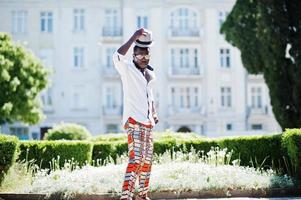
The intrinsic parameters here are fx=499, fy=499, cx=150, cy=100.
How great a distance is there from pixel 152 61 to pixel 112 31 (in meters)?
3.57

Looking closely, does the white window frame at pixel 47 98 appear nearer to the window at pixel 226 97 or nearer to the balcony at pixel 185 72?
the balcony at pixel 185 72

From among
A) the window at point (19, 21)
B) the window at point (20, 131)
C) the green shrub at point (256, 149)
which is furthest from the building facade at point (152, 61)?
the green shrub at point (256, 149)

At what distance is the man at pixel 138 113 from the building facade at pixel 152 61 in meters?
28.8

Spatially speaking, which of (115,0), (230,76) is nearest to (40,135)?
Result: (115,0)

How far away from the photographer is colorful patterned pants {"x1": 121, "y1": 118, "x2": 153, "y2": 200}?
573cm

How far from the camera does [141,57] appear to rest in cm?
615

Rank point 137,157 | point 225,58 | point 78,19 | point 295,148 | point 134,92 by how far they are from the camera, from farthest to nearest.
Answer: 1. point 225,58
2. point 78,19
3. point 295,148
4. point 134,92
5. point 137,157

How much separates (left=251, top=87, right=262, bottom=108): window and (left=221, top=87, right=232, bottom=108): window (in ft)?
5.71

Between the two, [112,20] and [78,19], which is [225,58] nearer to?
[112,20]

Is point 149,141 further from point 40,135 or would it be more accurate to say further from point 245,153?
point 40,135

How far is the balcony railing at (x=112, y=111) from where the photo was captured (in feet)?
114

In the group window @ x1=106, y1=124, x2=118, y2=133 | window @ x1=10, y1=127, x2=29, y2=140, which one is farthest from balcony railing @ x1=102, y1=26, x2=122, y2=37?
window @ x1=10, y1=127, x2=29, y2=140

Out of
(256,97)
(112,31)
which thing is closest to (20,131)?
(112,31)

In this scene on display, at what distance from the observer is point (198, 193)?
26.0 ft
